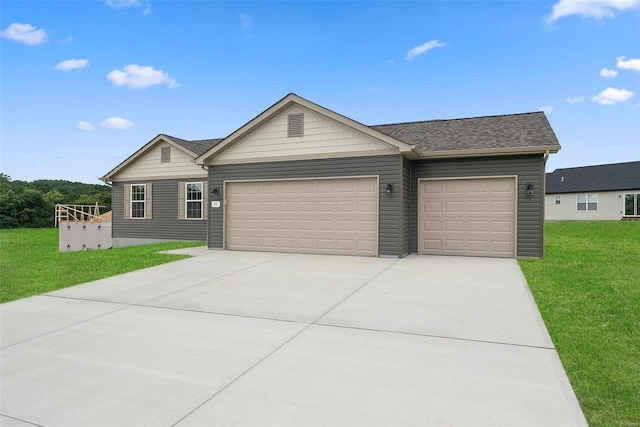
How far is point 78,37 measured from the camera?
14.1m

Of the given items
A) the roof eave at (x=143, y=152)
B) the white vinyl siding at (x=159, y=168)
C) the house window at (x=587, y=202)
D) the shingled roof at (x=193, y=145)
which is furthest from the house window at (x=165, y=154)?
the house window at (x=587, y=202)

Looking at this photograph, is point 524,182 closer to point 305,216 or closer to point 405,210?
point 405,210

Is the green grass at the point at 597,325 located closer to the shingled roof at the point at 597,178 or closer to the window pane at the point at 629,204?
the window pane at the point at 629,204

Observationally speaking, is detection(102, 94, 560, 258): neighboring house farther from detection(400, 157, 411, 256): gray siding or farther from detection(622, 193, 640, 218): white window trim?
detection(622, 193, 640, 218): white window trim

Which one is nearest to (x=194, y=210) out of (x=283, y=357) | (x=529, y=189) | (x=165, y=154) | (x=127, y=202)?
(x=165, y=154)

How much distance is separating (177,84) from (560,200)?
95.3 feet

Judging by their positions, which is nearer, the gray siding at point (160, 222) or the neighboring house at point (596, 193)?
the gray siding at point (160, 222)

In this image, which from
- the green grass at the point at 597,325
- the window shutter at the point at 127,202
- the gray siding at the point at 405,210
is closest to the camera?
the green grass at the point at 597,325

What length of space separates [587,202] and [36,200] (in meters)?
45.8

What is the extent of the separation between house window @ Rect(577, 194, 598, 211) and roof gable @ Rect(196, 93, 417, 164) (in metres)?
25.1

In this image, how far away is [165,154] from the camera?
16.0m

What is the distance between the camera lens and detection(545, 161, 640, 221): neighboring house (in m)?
26.5

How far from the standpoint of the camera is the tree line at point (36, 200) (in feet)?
105

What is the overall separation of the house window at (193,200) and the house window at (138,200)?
2.46 meters
